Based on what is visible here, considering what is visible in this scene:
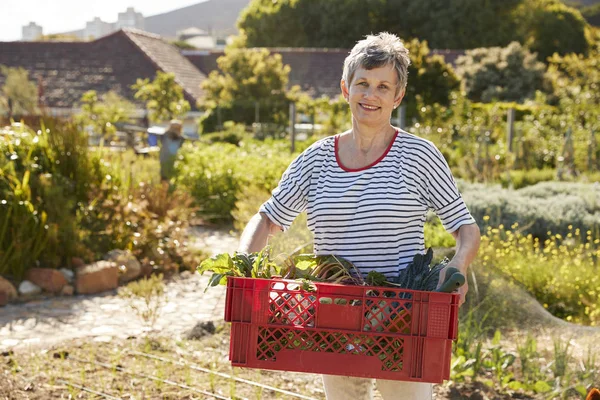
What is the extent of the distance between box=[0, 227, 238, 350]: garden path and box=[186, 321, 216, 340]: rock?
7cm

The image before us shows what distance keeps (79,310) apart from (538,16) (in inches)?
1802

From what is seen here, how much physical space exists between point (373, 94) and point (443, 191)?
0.40m

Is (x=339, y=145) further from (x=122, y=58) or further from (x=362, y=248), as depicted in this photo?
(x=122, y=58)

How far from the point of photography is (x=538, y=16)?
48.4 metres

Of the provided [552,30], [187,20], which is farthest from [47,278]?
[187,20]

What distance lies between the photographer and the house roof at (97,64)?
31797mm

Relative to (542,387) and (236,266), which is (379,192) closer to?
(236,266)

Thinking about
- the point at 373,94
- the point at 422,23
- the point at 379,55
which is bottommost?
the point at 373,94

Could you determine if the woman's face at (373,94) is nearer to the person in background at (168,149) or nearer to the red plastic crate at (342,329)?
the red plastic crate at (342,329)

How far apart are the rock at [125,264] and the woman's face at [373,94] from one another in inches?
208

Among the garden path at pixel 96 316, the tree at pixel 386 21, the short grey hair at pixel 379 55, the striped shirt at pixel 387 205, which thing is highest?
the tree at pixel 386 21

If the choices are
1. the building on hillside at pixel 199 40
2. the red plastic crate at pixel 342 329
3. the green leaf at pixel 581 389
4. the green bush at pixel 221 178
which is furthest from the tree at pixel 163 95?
the building on hillside at pixel 199 40

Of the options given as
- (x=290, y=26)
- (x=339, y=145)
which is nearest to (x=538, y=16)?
(x=290, y=26)

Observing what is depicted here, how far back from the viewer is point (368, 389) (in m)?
2.88
